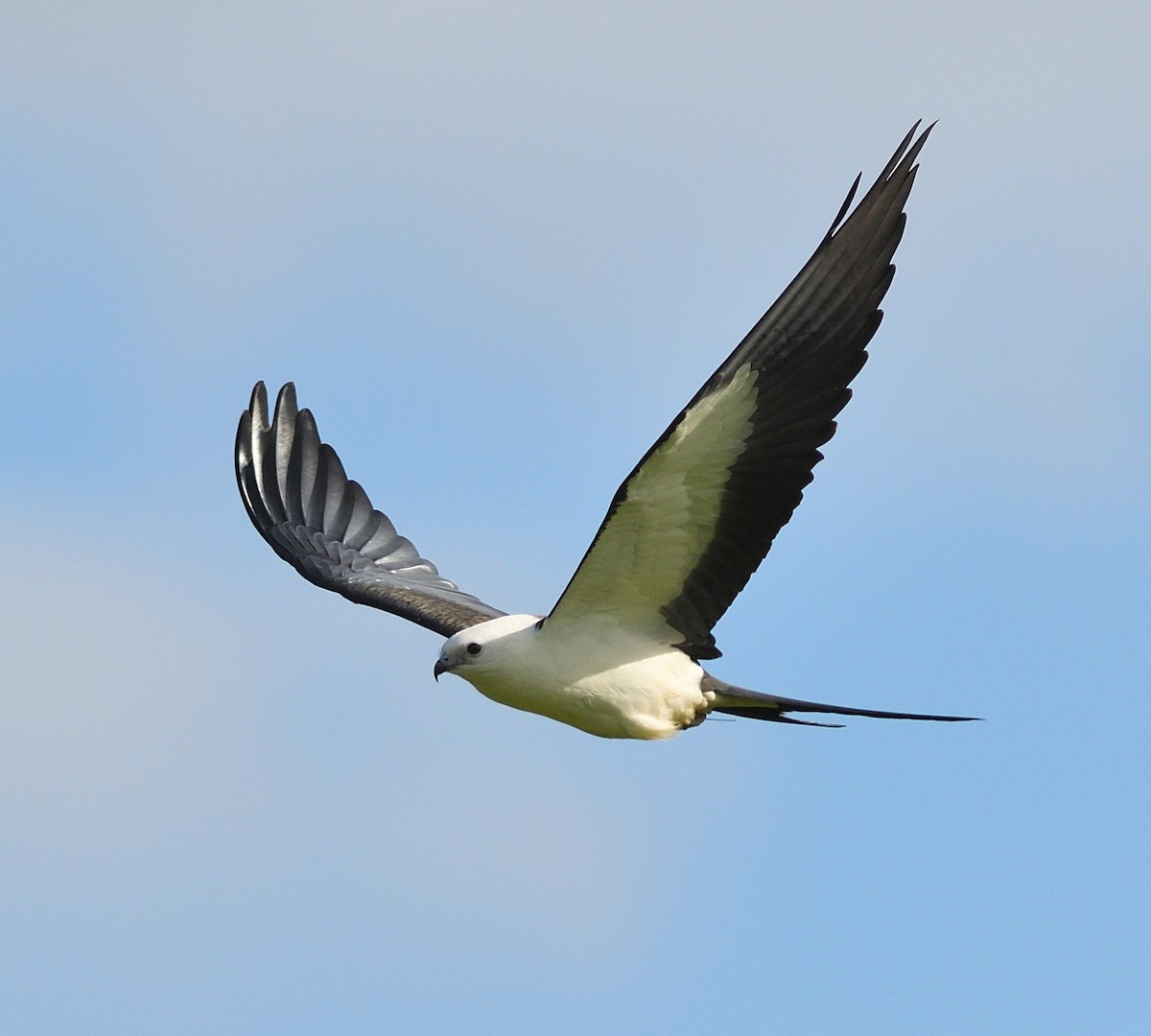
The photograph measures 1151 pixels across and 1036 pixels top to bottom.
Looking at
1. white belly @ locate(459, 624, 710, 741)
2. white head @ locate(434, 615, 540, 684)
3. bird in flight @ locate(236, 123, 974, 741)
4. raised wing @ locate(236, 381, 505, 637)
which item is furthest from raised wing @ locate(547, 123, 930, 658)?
raised wing @ locate(236, 381, 505, 637)

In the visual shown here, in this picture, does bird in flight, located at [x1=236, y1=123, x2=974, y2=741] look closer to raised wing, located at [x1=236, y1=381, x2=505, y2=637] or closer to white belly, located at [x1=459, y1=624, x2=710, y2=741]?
white belly, located at [x1=459, y1=624, x2=710, y2=741]

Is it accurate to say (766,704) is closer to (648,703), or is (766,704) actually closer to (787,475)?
(648,703)

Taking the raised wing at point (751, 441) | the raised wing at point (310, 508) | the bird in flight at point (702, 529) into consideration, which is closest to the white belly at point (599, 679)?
the bird in flight at point (702, 529)

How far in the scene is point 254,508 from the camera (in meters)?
13.1

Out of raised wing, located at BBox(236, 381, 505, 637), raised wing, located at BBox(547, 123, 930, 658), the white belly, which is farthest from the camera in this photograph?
raised wing, located at BBox(236, 381, 505, 637)

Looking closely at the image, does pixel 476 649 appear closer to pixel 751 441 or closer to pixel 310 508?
pixel 751 441

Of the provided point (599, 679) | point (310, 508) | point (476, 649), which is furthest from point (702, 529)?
point (310, 508)

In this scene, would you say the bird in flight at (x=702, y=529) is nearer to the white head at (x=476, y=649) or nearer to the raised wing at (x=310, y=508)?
the white head at (x=476, y=649)

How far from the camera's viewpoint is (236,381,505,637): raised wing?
1285 cm

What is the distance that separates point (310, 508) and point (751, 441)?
17.1 feet

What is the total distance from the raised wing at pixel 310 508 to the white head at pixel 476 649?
2.92 m

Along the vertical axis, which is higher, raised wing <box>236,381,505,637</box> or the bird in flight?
raised wing <box>236,381,505,637</box>

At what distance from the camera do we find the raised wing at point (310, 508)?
1285cm

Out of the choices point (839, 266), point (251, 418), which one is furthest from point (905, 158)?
point (251, 418)
